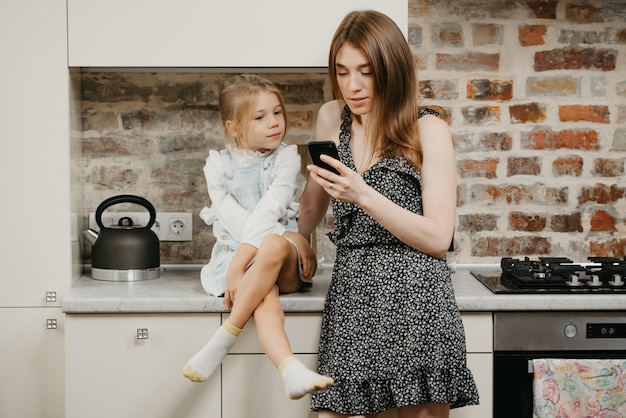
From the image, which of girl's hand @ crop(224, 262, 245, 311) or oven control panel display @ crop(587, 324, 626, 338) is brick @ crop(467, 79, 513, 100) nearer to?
oven control panel display @ crop(587, 324, 626, 338)

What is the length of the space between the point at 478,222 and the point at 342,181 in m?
1.02

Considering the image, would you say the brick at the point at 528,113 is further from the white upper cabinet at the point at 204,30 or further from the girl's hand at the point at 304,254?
the girl's hand at the point at 304,254

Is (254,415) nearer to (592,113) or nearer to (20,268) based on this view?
(20,268)

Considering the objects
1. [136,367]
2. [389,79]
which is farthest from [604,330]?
[136,367]

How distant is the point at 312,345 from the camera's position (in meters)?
2.21

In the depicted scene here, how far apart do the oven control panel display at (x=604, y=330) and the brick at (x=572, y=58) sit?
955 millimetres

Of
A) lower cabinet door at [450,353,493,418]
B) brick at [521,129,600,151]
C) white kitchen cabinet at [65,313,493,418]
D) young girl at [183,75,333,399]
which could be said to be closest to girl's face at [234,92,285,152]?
young girl at [183,75,333,399]

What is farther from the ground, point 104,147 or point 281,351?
point 104,147

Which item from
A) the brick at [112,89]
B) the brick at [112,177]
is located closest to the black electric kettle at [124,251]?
the brick at [112,177]

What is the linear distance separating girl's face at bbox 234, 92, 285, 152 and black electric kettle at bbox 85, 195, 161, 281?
47cm

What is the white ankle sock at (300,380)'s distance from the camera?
72.1 inches

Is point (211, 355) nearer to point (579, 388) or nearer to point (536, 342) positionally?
point (536, 342)

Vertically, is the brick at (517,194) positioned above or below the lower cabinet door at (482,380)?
above

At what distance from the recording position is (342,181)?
1.88 m
